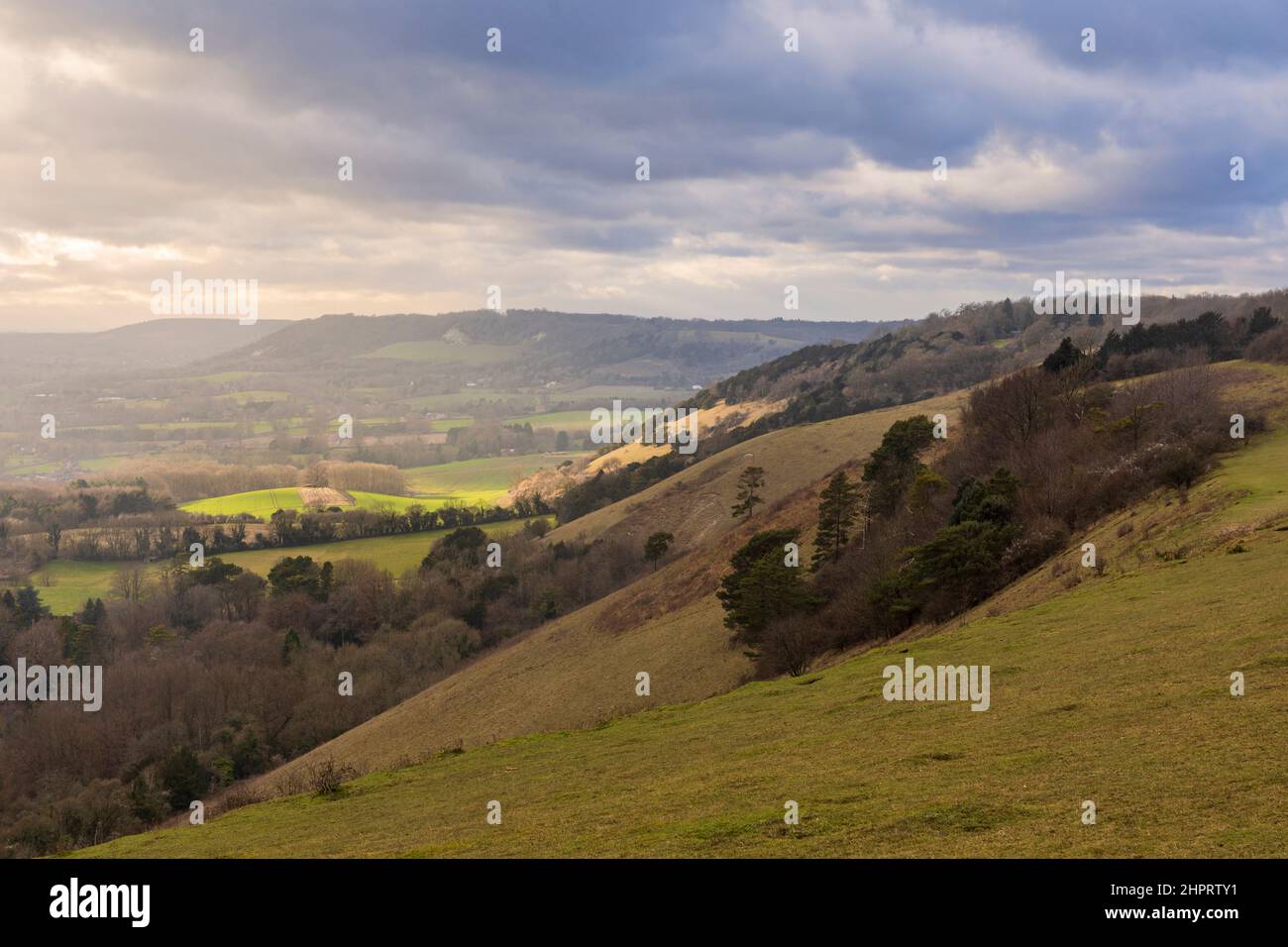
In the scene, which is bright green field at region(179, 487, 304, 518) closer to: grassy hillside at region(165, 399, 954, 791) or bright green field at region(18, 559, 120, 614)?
bright green field at region(18, 559, 120, 614)

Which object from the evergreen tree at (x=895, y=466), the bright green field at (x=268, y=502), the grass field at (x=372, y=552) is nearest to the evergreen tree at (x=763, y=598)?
the evergreen tree at (x=895, y=466)

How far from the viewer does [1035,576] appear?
35.5 meters

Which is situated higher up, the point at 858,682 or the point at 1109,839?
the point at 1109,839

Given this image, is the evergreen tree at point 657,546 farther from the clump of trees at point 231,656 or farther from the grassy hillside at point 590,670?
the clump of trees at point 231,656

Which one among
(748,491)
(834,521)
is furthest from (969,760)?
Result: (748,491)

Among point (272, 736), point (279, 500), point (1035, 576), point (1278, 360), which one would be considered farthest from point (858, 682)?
point (279, 500)

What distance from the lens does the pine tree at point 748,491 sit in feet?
304

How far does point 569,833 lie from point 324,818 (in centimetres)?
1107

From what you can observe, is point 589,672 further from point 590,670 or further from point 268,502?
point 268,502

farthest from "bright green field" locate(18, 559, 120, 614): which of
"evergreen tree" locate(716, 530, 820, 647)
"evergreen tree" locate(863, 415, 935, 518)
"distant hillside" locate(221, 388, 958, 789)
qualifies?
"evergreen tree" locate(863, 415, 935, 518)

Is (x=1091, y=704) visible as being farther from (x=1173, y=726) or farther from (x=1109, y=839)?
(x=1109, y=839)

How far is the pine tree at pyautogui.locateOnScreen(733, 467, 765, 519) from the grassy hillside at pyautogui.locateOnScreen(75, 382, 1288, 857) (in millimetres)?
58219

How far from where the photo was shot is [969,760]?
16047 millimetres
